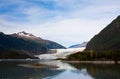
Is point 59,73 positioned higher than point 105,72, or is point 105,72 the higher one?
point 59,73

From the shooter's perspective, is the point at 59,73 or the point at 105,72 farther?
the point at 105,72

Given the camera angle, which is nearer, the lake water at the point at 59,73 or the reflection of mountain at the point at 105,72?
the lake water at the point at 59,73

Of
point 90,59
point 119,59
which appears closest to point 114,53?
A: point 119,59

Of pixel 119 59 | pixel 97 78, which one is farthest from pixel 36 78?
pixel 119 59

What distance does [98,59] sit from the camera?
18625 centimetres

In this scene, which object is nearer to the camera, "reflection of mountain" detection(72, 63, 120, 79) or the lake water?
the lake water

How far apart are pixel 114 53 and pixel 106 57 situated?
701cm

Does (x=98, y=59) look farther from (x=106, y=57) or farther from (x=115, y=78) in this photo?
(x=115, y=78)

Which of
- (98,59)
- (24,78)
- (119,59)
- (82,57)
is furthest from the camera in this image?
(82,57)

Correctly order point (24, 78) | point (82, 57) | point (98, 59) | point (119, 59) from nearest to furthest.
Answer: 1. point (24, 78)
2. point (119, 59)
3. point (98, 59)
4. point (82, 57)

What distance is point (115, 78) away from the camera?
62125mm

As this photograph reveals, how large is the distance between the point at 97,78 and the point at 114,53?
114 meters

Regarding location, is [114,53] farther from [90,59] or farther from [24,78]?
[24,78]

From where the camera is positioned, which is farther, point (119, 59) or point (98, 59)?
point (98, 59)
